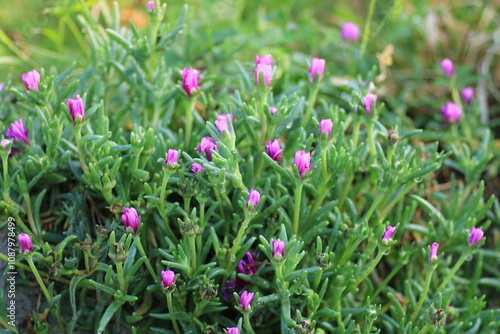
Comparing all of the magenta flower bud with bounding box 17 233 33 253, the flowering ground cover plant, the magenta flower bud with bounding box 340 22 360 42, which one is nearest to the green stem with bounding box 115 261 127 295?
the flowering ground cover plant

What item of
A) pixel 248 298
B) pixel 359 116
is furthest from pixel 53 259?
pixel 359 116

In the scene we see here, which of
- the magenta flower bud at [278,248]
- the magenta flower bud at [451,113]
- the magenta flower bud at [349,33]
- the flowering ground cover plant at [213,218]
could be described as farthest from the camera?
the magenta flower bud at [349,33]

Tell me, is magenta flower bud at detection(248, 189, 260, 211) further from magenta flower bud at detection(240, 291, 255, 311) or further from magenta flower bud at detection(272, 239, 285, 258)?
magenta flower bud at detection(240, 291, 255, 311)

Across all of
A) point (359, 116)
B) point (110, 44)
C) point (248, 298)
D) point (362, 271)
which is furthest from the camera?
point (110, 44)

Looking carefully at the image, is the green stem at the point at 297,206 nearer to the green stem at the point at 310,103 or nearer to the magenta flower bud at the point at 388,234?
the magenta flower bud at the point at 388,234

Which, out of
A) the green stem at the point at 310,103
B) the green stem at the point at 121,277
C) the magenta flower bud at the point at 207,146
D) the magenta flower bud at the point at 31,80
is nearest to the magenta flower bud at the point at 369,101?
the green stem at the point at 310,103

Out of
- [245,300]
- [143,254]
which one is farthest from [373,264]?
[143,254]

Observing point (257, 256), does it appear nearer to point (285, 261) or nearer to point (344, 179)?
point (285, 261)
